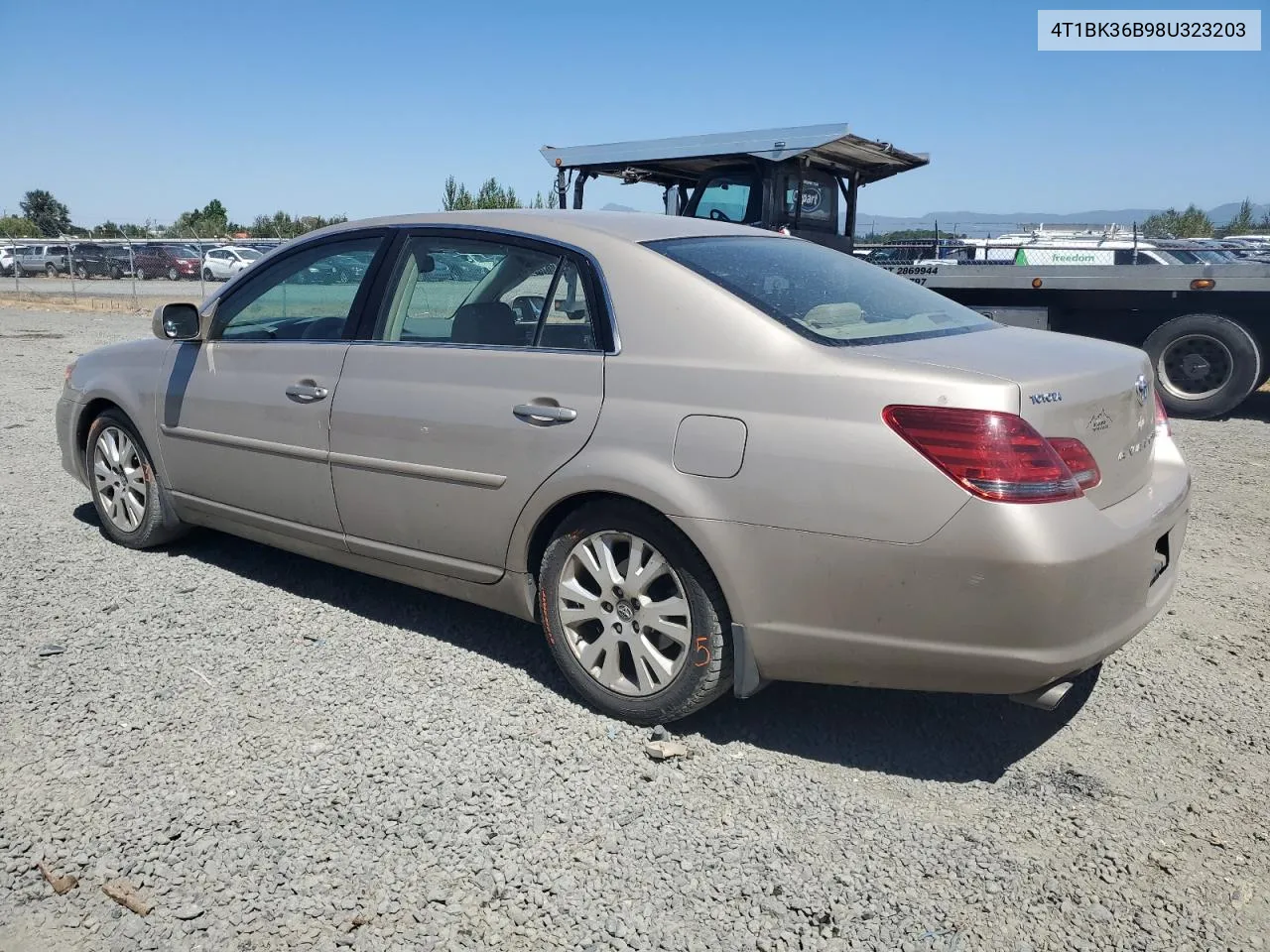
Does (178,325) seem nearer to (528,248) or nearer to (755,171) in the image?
(528,248)

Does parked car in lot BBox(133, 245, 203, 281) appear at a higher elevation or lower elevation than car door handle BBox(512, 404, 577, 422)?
higher

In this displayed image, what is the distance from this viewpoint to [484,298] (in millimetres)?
3826

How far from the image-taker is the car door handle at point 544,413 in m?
3.40

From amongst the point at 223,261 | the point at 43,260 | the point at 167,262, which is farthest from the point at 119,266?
the point at 223,261

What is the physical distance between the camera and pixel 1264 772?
3152mm

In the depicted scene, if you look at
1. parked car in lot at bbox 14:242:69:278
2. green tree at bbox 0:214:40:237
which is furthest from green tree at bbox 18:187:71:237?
parked car in lot at bbox 14:242:69:278

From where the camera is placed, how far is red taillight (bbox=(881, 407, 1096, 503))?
8.95ft

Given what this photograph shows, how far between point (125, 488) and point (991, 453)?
4.19 metres

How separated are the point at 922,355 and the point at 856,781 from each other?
4.19ft

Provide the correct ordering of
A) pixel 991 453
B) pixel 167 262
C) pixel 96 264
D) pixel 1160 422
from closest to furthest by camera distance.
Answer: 1. pixel 991 453
2. pixel 1160 422
3. pixel 167 262
4. pixel 96 264

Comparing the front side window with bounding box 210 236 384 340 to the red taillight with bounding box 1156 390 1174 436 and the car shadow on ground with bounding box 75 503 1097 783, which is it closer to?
the car shadow on ground with bounding box 75 503 1097 783

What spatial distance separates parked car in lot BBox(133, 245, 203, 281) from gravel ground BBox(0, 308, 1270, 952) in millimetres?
37817

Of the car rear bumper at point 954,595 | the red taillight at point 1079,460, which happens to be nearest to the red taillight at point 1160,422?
the car rear bumper at point 954,595

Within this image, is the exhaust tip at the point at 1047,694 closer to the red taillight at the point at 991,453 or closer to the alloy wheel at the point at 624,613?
the red taillight at the point at 991,453
